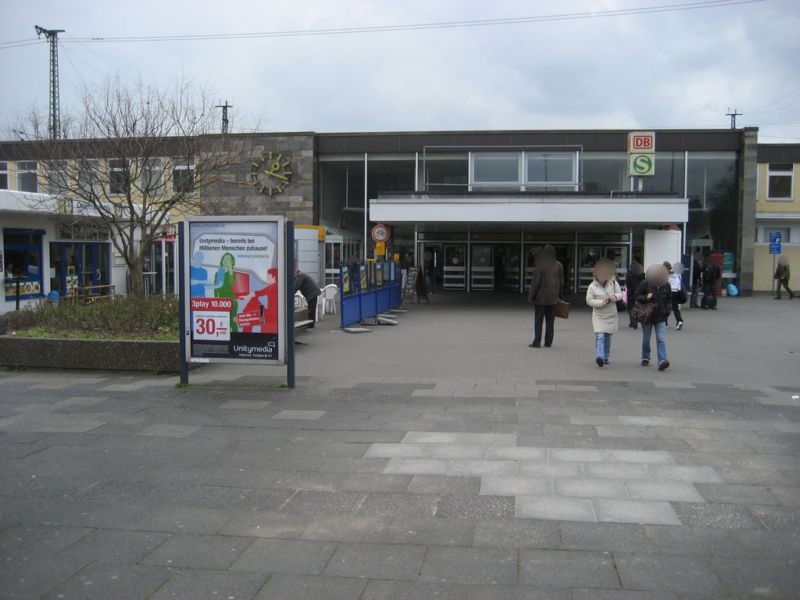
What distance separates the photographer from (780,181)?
3428 cm

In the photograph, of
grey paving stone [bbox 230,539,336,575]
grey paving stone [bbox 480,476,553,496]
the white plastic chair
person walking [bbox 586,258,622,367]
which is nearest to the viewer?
grey paving stone [bbox 230,539,336,575]

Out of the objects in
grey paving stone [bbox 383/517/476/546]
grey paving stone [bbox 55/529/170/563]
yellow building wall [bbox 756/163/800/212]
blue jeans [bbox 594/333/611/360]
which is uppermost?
yellow building wall [bbox 756/163/800/212]

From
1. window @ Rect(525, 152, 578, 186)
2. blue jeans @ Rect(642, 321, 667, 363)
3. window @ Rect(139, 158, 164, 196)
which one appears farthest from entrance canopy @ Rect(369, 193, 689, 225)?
blue jeans @ Rect(642, 321, 667, 363)

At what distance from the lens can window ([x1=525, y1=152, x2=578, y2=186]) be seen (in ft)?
93.8

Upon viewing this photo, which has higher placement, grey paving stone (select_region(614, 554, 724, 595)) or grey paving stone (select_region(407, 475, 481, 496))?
grey paving stone (select_region(614, 554, 724, 595))

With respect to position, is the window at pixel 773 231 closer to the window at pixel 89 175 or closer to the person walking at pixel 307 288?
the person walking at pixel 307 288

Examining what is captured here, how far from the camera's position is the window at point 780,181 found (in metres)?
34.2

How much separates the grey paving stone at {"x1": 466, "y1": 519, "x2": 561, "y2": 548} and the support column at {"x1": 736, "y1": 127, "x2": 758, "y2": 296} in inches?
1176

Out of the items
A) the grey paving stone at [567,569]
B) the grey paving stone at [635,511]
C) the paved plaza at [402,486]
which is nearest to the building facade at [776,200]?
the paved plaza at [402,486]

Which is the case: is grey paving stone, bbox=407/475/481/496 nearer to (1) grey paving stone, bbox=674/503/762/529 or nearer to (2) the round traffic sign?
(1) grey paving stone, bbox=674/503/762/529

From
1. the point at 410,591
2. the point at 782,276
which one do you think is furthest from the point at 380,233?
the point at 410,591

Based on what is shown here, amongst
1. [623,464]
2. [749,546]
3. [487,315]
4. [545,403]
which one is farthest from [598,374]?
[487,315]

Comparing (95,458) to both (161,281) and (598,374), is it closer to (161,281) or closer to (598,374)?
(598,374)

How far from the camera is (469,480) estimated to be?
18.3ft
